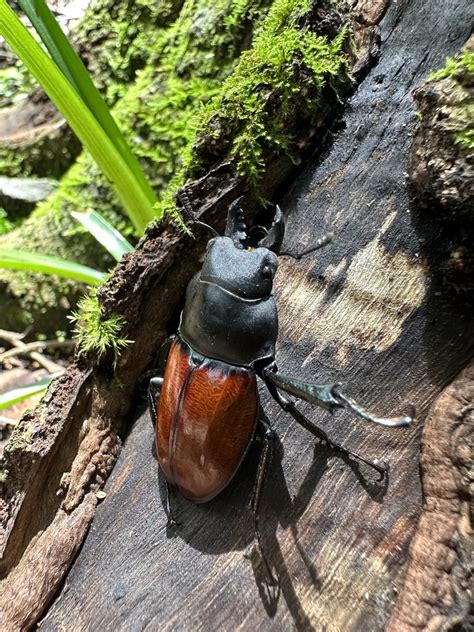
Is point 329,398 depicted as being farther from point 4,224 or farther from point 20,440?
point 4,224

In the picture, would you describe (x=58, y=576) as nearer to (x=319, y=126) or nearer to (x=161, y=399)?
(x=161, y=399)

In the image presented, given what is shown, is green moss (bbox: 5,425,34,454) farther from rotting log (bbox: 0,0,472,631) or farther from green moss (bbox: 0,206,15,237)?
green moss (bbox: 0,206,15,237)

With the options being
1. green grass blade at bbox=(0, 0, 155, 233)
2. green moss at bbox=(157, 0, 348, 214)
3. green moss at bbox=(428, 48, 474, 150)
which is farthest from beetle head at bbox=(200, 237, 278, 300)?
green grass blade at bbox=(0, 0, 155, 233)

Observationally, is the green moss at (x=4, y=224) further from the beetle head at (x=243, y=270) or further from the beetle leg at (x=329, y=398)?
the beetle leg at (x=329, y=398)

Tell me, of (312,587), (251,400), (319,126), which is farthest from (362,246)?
(312,587)

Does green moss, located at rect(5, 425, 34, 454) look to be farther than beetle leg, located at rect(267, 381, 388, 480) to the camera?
Yes

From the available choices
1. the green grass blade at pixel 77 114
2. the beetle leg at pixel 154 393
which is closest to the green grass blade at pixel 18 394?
the beetle leg at pixel 154 393
